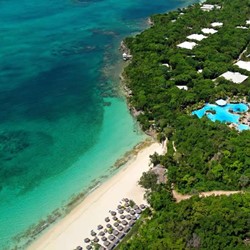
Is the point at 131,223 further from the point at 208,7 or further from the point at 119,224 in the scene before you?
the point at 208,7

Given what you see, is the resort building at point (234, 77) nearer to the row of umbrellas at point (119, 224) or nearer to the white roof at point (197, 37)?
the white roof at point (197, 37)

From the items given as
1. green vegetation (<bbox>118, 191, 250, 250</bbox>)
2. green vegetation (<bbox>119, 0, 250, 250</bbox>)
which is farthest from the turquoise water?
green vegetation (<bbox>118, 191, 250, 250</bbox>)

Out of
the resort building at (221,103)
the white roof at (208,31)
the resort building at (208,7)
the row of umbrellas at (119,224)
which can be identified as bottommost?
the row of umbrellas at (119,224)

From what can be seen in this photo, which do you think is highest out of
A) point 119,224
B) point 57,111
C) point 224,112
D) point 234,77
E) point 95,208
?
point 234,77

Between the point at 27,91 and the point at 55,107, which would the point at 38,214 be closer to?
the point at 55,107

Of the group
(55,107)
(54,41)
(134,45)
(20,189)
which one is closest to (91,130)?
(55,107)

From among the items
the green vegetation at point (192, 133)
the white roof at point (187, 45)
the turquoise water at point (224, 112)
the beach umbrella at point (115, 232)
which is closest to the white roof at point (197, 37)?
the green vegetation at point (192, 133)

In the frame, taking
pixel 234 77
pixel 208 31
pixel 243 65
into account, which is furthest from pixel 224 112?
pixel 208 31
